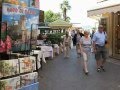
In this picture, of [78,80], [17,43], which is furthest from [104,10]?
[17,43]

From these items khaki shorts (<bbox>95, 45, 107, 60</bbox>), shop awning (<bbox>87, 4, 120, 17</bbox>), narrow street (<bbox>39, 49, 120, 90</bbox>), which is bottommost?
narrow street (<bbox>39, 49, 120, 90</bbox>)

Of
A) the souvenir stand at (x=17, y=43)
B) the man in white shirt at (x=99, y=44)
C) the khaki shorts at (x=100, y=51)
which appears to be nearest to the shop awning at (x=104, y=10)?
the man in white shirt at (x=99, y=44)

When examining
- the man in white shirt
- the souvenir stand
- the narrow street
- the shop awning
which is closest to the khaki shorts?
the man in white shirt

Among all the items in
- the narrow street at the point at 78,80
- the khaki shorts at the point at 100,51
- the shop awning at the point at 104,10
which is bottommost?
the narrow street at the point at 78,80

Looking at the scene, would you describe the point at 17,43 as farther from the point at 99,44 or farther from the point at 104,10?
the point at 104,10

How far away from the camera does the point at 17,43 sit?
7.59 metres

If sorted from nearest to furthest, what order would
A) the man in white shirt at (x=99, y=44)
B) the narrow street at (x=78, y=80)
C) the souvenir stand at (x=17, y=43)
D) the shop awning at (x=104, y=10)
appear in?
the souvenir stand at (x=17, y=43)
the narrow street at (x=78, y=80)
the man in white shirt at (x=99, y=44)
the shop awning at (x=104, y=10)

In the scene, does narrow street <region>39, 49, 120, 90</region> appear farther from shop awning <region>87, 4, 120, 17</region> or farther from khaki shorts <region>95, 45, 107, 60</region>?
shop awning <region>87, 4, 120, 17</region>

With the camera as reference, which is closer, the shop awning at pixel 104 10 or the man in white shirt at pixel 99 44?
the man in white shirt at pixel 99 44

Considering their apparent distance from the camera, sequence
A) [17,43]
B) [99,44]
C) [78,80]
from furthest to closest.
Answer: [99,44] < [78,80] < [17,43]

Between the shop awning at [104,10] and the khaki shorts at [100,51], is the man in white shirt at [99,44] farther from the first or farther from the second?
the shop awning at [104,10]

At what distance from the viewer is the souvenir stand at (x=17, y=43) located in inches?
284

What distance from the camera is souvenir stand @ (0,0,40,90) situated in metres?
7.21

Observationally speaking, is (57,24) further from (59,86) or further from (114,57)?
(59,86)
